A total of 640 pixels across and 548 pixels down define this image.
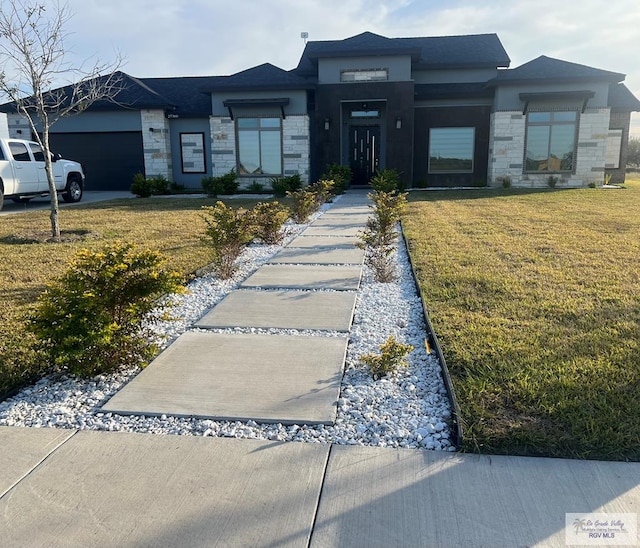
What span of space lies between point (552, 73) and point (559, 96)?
2.74 feet

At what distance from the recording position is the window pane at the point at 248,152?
1922cm

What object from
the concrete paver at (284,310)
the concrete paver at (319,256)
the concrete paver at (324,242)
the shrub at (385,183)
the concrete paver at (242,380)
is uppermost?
the shrub at (385,183)

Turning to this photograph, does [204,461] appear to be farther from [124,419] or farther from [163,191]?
[163,191]

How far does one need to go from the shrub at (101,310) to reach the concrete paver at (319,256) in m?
3.41

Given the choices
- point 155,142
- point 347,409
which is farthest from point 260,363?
point 155,142

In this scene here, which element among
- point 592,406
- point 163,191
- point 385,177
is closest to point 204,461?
point 592,406

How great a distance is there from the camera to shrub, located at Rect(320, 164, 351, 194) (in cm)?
1673

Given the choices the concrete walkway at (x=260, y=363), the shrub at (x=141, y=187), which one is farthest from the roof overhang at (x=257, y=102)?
the concrete walkway at (x=260, y=363)

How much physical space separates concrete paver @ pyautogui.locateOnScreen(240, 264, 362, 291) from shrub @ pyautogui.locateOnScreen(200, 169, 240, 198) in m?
10.8

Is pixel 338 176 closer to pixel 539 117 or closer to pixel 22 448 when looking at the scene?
pixel 539 117

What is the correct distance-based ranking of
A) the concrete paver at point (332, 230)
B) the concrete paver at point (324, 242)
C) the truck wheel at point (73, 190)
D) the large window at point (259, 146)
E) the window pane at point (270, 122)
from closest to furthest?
1. the concrete paver at point (324, 242)
2. the concrete paver at point (332, 230)
3. the truck wheel at point (73, 190)
4. the window pane at point (270, 122)
5. the large window at point (259, 146)

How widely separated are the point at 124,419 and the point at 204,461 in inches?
27.9

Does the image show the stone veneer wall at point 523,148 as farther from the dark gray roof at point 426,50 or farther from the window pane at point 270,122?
the window pane at point 270,122

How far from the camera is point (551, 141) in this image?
18.3 metres
